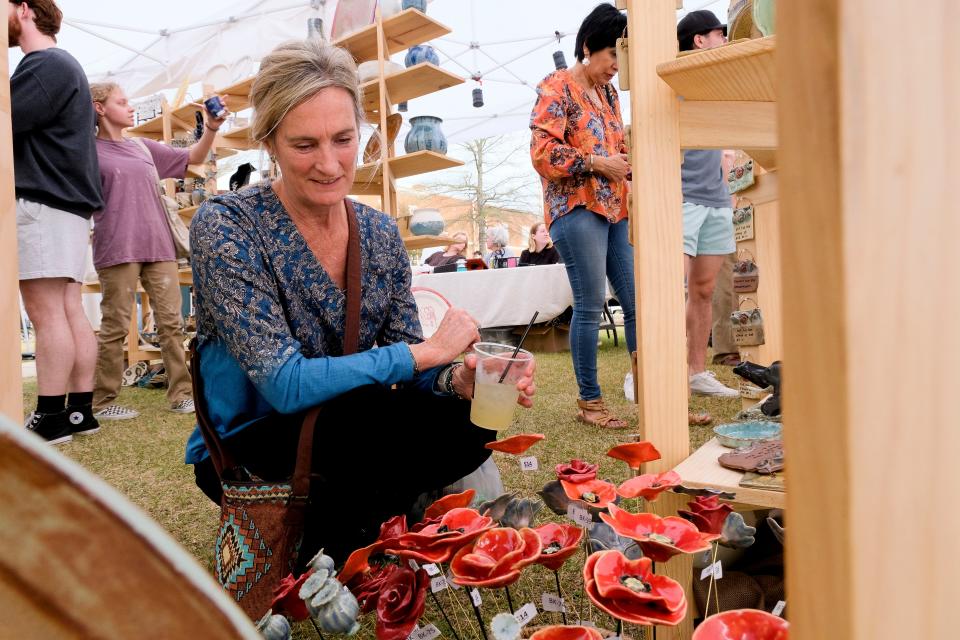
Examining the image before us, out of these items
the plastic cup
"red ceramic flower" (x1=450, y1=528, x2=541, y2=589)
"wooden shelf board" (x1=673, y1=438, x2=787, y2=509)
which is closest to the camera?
"red ceramic flower" (x1=450, y1=528, x2=541, y2=589)

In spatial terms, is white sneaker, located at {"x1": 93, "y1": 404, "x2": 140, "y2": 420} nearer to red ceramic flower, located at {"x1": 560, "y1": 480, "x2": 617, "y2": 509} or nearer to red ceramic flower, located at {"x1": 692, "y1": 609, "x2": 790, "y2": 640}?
red ceramic flower, located at {"x1": 560, "y1": 480, "x2": 617, "y2": 509}

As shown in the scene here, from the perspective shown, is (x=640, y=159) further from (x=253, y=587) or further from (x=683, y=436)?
(x=253, y=587)

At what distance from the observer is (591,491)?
746mm

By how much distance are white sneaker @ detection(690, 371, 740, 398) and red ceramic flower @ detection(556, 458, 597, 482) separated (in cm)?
233

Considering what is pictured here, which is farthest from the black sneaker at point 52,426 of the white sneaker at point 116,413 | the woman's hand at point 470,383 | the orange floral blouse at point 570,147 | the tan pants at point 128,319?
the orange floral blouse at point 570,147

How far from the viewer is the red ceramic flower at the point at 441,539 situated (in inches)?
24.6

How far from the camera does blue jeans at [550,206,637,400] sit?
2.44 meters

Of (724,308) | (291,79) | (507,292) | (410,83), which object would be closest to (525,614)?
(291,79)

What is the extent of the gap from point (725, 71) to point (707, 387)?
89.5 inches

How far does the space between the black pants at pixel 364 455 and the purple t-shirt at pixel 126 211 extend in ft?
7.00

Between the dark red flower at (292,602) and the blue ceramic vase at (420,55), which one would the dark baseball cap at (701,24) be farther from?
the dark red flower at (292,602)

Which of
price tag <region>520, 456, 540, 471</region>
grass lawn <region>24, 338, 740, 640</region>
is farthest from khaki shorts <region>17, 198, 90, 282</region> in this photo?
price tag <region>520, 456, 540, 471</region>

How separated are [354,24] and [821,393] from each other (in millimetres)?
4306

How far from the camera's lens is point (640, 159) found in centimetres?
101
